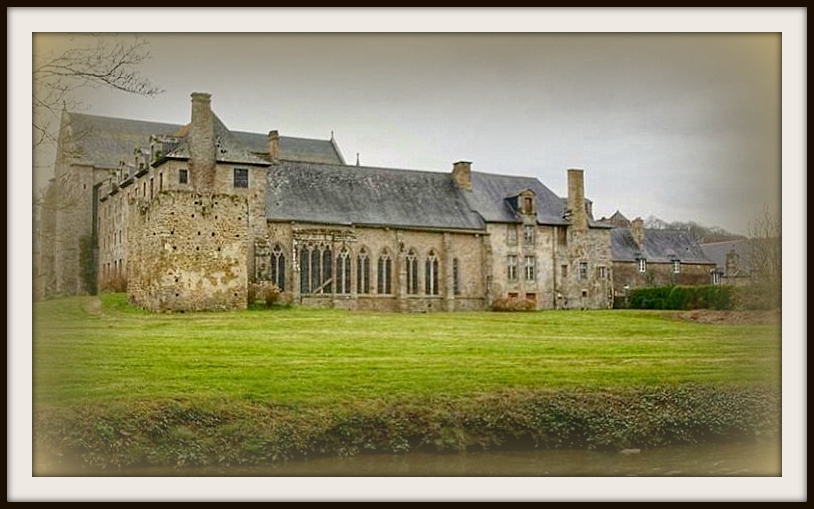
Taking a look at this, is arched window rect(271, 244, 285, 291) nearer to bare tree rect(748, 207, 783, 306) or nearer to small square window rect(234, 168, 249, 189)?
small square window rect(234, 168, 249, 189)

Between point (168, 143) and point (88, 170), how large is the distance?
13.2 m

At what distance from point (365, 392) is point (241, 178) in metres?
21.9

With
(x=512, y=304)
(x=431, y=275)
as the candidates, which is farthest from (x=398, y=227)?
(x=512, y=304)

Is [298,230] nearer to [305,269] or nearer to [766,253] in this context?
[305,269]

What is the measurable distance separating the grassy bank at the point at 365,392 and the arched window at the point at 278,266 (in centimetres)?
1507

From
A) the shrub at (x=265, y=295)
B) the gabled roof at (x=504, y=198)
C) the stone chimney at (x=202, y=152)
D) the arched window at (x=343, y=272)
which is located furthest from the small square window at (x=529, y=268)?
the stone chimney at (x=202, y=152)

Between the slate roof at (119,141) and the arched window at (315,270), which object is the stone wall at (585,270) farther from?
the slate roof at (119,141)

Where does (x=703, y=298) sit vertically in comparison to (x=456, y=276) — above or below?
below

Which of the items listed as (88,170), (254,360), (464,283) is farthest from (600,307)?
(254,360)

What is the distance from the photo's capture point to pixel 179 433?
17594mm

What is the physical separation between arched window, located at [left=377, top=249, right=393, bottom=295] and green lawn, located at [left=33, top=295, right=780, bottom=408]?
1400 centimetres

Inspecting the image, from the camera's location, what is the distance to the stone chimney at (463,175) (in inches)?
2020

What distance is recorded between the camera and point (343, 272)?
144 feet

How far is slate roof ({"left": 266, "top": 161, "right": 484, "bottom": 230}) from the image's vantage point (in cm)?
4438
